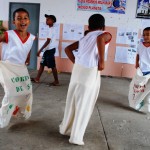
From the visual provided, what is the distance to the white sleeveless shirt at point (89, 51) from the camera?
9.42 feet

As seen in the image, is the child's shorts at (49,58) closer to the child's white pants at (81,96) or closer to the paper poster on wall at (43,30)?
the paper poster on wall at (43,30)

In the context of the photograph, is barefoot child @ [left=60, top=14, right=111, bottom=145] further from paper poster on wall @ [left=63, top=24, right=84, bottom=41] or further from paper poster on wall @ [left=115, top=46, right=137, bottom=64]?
paper poster on wall @ [left=115, top=46, right=137, bottom=64]

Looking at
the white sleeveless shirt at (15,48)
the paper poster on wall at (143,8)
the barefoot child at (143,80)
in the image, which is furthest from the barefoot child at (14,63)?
the paper poster on wall at (143,8)

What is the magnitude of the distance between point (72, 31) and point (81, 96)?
4.79 metres

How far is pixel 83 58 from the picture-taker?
2.94m

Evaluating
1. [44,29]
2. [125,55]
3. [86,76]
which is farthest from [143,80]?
[44,29]

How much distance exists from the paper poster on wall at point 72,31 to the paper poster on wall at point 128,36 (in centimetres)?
108

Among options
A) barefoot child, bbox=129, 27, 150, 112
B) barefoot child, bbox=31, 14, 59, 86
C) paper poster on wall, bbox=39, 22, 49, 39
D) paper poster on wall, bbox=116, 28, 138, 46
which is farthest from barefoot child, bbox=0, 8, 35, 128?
paper poster on wall, bbox=116, 28, 138, 46

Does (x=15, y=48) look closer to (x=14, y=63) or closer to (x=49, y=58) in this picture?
(x=14, y=63)

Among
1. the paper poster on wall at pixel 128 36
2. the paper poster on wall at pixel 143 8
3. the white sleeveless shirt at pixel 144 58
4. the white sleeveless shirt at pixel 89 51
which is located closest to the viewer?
the white sleeveless shirt at pixel 89 51

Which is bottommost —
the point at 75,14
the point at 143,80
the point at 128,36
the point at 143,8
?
the point at 143,80

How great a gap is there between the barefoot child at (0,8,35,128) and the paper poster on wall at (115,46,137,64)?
4593mm

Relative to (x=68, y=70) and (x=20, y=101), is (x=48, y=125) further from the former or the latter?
(x=68, y=70)

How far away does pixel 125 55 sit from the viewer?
7477mm
